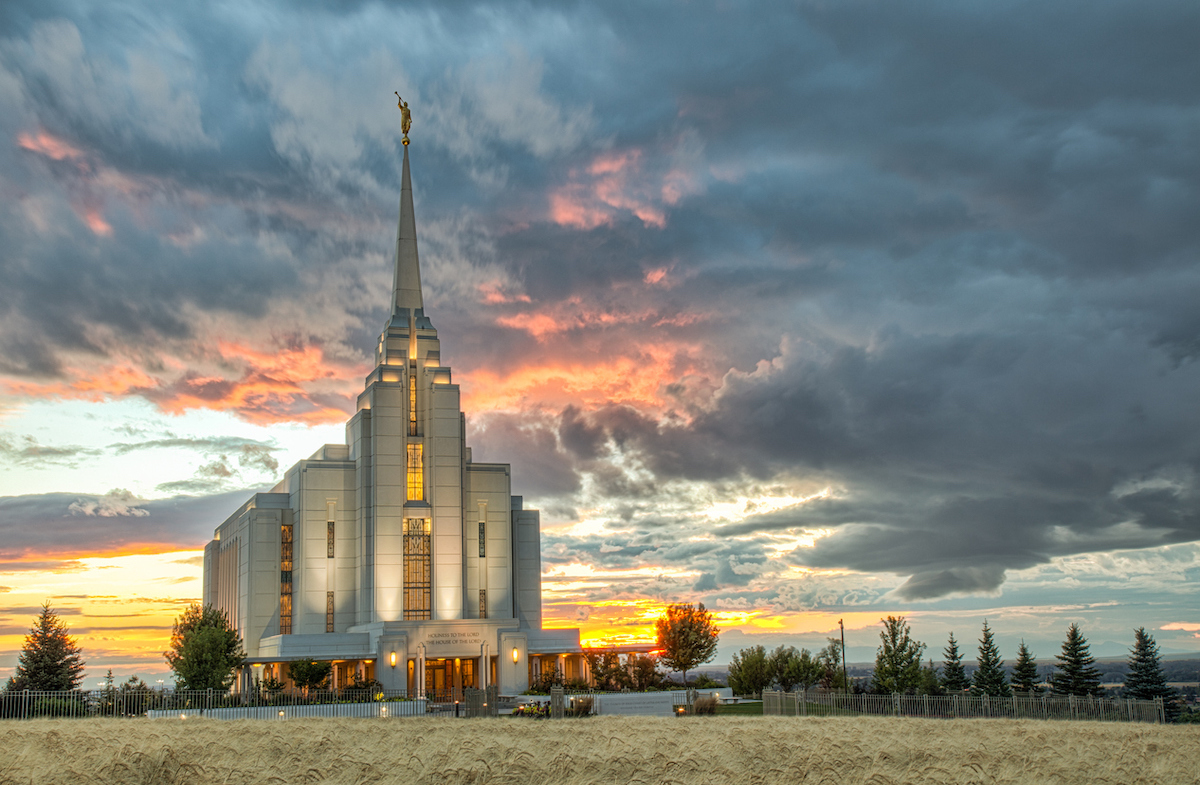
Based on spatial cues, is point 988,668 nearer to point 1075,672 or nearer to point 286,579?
point 1075,672

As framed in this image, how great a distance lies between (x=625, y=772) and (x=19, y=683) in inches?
2534

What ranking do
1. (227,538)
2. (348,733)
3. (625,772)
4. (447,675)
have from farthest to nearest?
(227,538) → (447,675) → (348,733) → (625,772)

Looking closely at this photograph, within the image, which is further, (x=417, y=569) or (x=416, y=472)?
(x=416, y=472)

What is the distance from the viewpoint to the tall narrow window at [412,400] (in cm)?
7681

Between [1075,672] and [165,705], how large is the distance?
180 ft

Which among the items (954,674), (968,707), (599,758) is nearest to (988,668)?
(954,674)

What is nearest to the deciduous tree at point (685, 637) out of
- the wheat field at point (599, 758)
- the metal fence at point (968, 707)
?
the metal fence at point (968, 707)

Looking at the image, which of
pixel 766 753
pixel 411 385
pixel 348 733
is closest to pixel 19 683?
pixel 411 385


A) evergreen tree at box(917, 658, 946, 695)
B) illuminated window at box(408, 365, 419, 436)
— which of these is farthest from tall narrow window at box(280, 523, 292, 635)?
evergreen tree at box(917, 658, 946, 695)

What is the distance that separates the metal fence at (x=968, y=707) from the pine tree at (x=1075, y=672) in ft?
65.2

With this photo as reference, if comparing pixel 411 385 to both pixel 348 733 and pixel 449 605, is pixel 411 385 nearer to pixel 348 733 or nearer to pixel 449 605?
pixel 449 605

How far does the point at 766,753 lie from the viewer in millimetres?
15070

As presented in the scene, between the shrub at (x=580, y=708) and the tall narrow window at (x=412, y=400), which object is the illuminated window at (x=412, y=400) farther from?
the shrub at (x=580, y=708)

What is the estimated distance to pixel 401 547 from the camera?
7344 centimetres
